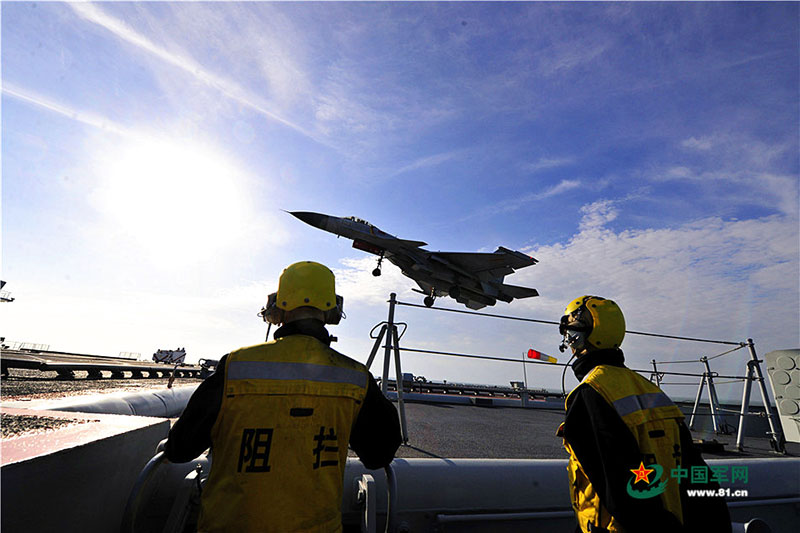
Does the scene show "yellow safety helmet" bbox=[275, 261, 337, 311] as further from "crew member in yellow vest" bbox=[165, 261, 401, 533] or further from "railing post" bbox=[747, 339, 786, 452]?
"railing post" bbox=[747, 339, 786, 452]

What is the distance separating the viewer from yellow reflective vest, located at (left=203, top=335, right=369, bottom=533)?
5.21 feet

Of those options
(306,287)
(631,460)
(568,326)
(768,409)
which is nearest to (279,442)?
(306,287)

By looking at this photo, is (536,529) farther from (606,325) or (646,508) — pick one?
(606,325)

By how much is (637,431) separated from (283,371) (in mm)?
1795

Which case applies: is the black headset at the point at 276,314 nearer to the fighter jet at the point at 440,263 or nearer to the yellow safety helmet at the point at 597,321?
the yellow safety helmet at the point at 597,321

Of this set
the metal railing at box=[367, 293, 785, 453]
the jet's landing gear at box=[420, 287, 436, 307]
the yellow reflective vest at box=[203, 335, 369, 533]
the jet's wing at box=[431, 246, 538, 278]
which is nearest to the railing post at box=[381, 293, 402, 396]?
the metal railing at box=[367, 293, 785, 453]

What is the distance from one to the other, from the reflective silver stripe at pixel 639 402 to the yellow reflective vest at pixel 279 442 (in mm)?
1371

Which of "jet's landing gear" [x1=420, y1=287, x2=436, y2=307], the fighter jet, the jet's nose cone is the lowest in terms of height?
"jet's landing gear" [x1=420, y1=287, x2=436, y2=307]

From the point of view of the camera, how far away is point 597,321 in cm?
242

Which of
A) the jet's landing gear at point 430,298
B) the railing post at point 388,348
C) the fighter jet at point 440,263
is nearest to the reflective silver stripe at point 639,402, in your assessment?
the railing post at point 388,348

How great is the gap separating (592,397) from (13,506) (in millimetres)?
2425

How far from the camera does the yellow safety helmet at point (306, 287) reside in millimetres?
2039

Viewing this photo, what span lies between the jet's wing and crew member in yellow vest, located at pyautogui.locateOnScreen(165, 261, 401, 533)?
16.1 meters

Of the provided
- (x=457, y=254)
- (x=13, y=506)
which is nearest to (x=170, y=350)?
(x=457, y=254)
